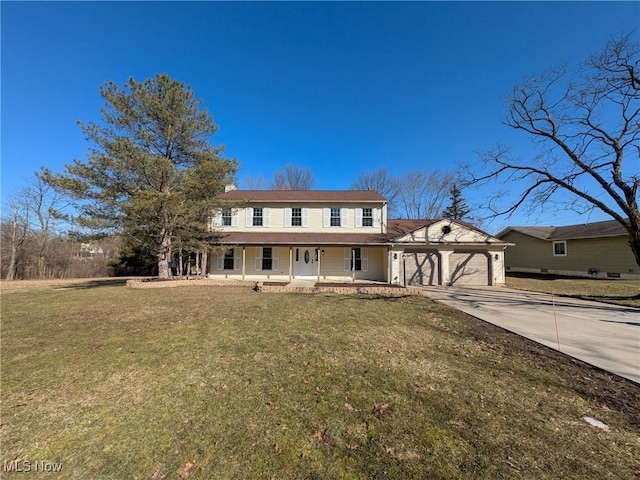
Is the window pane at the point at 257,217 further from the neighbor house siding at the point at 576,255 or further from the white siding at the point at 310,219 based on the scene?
the neighbor house siding at the point at 576,255

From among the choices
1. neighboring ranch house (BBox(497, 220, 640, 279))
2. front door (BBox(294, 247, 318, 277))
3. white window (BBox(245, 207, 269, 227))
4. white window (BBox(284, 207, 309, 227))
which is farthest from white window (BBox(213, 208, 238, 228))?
neighboring ranch house (BBox(497, 220, 640, 279))

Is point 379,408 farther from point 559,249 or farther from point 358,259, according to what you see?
point 559,249

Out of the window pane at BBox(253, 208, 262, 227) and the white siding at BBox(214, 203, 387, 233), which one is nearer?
the white siding at BBox(214, 203, 387, 233)

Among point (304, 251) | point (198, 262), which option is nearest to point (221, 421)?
point (304, 251)

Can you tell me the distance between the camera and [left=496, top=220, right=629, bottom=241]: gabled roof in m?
19.1

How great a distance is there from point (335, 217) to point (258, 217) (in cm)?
549

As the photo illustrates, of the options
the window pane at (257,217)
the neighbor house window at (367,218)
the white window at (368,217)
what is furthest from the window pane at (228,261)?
the neighbor house window at (367,218)

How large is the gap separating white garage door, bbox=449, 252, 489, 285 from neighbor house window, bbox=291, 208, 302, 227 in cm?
1028

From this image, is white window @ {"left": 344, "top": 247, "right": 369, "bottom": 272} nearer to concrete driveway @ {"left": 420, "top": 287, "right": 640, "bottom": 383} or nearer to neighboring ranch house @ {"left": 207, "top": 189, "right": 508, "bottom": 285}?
neighboring ranch house @ {"left": 207, "top": 189, "right": 508, "bottom": 285}

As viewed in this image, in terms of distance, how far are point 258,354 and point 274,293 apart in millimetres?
7364

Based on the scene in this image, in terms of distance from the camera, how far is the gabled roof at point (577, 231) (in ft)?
62.7

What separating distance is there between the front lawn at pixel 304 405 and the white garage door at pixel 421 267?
1084 centimetres

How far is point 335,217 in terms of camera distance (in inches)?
773

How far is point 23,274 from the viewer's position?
23.1 metres
